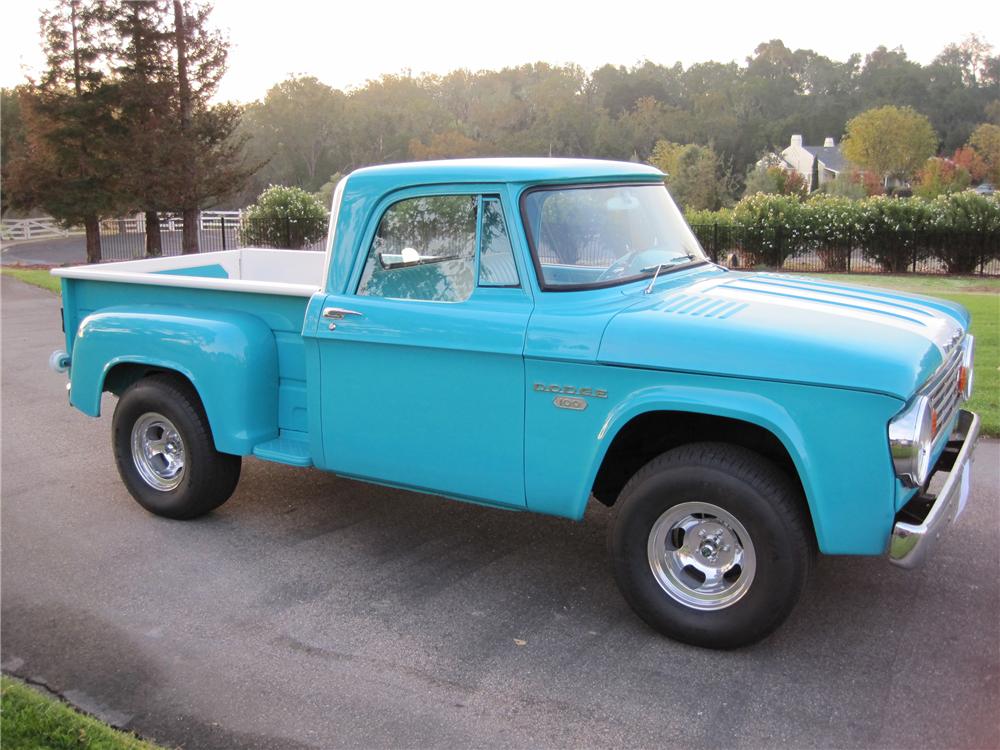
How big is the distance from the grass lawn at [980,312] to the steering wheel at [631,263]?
12.2 feet

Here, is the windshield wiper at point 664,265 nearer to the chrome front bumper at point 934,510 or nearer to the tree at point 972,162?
the chrome front bumper at point 934,510

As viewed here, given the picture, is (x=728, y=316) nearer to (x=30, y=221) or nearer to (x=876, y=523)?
(x=876, y=523)

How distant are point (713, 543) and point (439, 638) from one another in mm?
1246

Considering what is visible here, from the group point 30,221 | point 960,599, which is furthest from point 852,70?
point 960,599

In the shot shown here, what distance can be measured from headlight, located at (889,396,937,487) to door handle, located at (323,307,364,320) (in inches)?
96.3

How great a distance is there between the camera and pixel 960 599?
4305 mm

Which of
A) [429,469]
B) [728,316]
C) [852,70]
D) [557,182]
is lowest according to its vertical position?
[429,469]

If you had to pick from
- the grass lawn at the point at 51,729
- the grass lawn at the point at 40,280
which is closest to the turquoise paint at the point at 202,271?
the grass lawn at the point at 51,729

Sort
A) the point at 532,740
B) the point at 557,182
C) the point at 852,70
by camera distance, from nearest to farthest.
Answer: the point at 532,740
the point at 557,182
the point at 852,70

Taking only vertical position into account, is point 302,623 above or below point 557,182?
below

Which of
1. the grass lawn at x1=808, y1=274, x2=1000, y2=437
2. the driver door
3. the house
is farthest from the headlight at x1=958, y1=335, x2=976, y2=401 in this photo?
the house

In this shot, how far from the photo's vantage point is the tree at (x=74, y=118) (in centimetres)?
2567

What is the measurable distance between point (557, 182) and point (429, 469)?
148 cm

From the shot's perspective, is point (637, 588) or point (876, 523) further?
point (637, 588)
